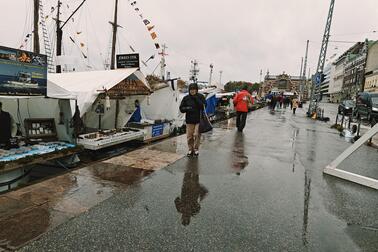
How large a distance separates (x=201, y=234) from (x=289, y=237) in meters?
1.07

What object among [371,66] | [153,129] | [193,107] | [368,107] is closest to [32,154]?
[193,107]

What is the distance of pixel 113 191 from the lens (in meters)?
4.61

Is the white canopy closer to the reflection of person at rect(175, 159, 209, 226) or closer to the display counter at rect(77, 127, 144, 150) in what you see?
the display counter at rect(77, 127, 144, 150)

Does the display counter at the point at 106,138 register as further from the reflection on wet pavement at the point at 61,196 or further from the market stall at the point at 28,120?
the reflection on wet pavement at the point at 61,196

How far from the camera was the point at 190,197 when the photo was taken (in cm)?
445

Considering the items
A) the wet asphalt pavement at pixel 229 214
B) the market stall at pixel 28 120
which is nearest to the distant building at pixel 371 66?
the wet asphalt pavement at pixel 229 214

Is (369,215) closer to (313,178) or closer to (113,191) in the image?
(313,178)

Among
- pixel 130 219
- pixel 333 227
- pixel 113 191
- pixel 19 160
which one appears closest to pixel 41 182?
pixel 19 160

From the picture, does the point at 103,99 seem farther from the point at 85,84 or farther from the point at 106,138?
the point at 106,138

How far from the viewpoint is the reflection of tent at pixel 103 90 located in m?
7.88

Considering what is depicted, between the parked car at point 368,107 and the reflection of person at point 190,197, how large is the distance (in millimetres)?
19113

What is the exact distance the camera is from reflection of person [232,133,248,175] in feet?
20.8

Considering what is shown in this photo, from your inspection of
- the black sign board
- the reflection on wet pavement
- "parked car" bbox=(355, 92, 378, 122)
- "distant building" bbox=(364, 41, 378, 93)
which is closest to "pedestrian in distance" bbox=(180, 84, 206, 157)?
the reflection on wet pavement

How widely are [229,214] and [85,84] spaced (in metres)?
6.83
